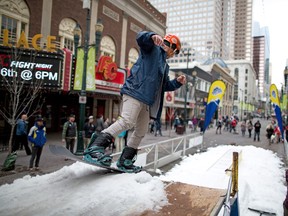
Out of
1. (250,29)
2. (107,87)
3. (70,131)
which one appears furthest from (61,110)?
(250,29)

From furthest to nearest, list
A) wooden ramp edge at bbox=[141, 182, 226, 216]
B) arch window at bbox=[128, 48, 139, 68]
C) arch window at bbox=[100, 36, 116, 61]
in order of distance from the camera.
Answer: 1. arch window at bbox=[128, 48, 139, 68]
2. arch window at bbox=[100, 36, 116, 61]
3. wooden ramp edge at bbox=[141, 182, 226, 216]

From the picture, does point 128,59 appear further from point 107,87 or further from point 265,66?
point 265,66

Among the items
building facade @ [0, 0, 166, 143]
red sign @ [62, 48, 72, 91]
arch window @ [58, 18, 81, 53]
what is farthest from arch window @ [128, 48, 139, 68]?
red sign @ [62, 48, 72, 91]

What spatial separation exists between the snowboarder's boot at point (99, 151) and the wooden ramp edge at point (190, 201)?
0.79 meters

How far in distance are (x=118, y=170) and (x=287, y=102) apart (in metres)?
26.0

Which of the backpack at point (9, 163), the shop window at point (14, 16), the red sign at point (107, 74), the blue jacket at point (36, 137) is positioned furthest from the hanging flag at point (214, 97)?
the shop window at point (14, 16)

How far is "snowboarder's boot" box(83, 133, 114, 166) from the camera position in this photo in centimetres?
249

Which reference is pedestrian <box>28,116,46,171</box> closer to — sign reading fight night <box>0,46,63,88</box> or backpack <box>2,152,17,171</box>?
backpack <box>2,152,17,171</box>

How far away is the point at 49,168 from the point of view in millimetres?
7637

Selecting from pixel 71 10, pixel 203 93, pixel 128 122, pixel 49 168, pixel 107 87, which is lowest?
pixel 49 168

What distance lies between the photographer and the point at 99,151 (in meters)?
2.56

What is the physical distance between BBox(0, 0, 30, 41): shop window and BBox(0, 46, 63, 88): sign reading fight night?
328 centimetres

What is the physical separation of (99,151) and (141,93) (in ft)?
2.79

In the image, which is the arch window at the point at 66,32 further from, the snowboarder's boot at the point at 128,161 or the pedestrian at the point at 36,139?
the snowboarder's boot at the point at 128,161
